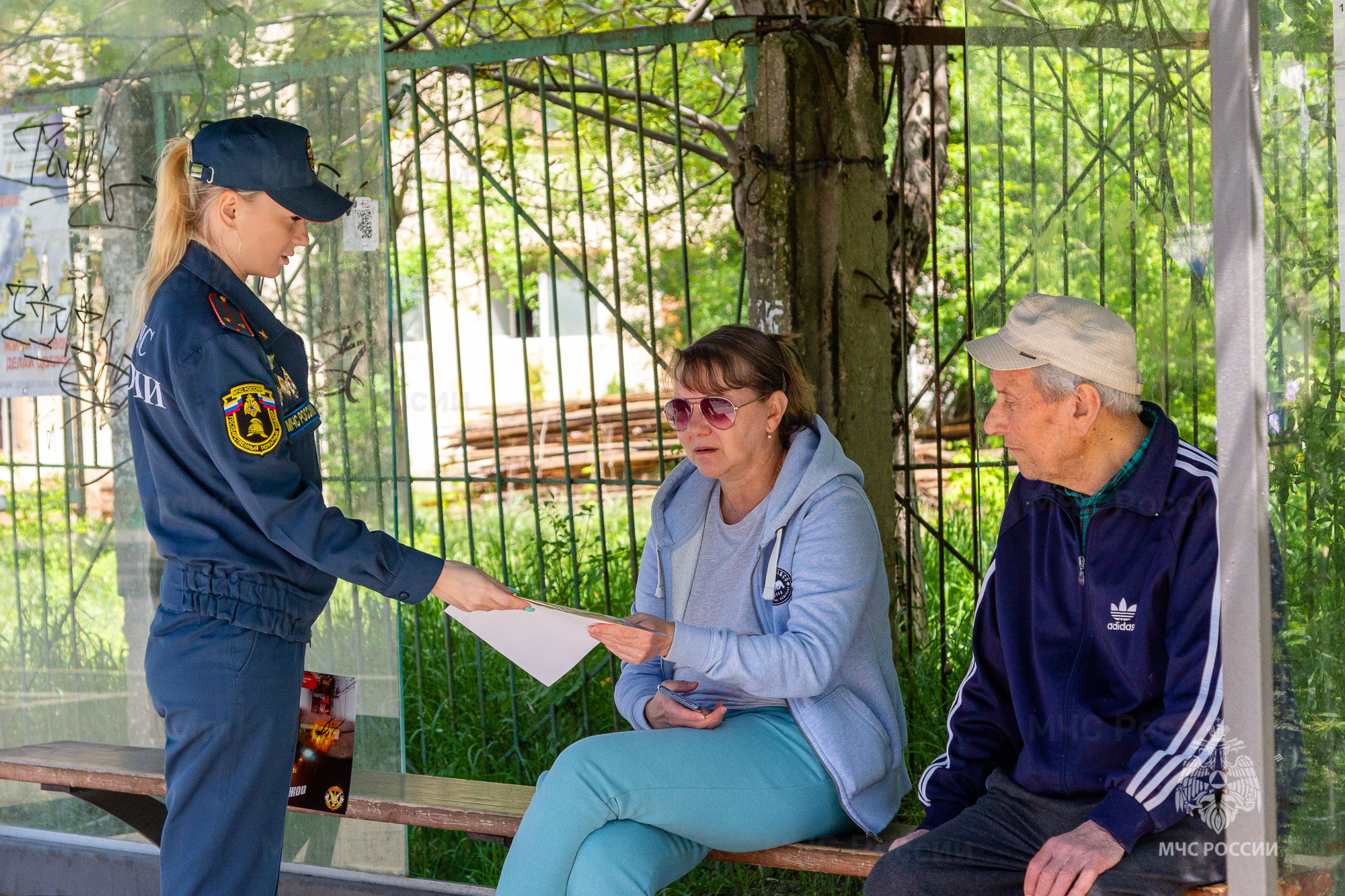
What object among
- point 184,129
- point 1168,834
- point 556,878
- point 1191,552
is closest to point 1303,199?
point 1191,552

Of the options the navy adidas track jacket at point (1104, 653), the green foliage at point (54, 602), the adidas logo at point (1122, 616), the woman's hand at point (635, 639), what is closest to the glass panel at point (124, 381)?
the green foliage at point (54, 602)

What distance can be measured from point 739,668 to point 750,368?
27.0 inches

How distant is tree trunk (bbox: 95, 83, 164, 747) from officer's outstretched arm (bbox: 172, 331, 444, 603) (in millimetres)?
1713

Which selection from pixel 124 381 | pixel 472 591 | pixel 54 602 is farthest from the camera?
pixel 54 602

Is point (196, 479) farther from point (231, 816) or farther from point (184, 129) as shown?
Result: point (184, 129)

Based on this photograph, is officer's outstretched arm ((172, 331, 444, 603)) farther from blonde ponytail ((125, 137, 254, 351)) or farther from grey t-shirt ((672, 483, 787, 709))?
grey t-shirt ((672, 483, 787, 709))

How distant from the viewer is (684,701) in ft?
9.18

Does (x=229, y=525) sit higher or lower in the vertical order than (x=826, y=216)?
lower

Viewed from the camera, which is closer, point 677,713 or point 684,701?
point 677,713

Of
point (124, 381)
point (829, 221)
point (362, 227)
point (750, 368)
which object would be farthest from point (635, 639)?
point (124, 381)

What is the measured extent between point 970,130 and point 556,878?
177cm

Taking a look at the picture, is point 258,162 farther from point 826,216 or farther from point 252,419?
point 826,216

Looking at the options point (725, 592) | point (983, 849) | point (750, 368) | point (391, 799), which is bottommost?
point (391, 799)

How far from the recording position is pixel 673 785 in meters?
2.48
